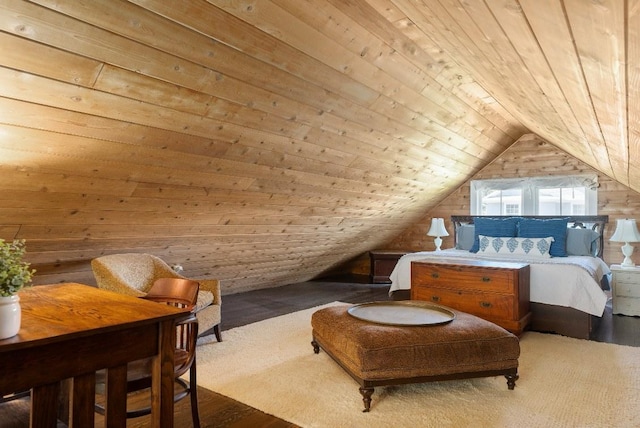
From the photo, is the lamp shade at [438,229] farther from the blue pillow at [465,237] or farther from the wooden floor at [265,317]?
the wooden floor at [265,317]

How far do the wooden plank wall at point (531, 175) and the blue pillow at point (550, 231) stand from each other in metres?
1.09

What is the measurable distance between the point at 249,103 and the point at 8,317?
1.82 m

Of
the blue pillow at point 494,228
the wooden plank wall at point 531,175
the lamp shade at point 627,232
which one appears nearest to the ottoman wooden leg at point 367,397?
the blue pillow at point 494,228

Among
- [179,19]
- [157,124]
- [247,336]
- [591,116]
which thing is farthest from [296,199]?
[591,116]

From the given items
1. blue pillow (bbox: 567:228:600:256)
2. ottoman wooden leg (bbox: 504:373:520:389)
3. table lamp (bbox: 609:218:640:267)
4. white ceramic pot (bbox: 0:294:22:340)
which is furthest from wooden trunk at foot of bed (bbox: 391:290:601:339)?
white ceramic pot (bbox: 0:294:22:340)

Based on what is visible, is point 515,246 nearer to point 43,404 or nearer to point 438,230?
point 438,230

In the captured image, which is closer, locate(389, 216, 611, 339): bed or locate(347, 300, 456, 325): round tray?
locate(347, 300, 456, 325): round tray

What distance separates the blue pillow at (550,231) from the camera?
456 cm

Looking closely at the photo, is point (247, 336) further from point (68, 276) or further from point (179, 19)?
point (179, 19)

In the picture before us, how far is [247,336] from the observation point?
3605mm

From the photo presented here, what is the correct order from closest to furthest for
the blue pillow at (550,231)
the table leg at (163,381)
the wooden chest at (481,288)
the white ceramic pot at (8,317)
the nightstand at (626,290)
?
A: the white ceramic pot at (8,317) → the table leg at (163,381) → the wooden chest at (481,288) → the nightstand at (626,290) → the blue pillow at (550,231)

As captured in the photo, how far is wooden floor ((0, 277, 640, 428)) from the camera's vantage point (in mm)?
2143

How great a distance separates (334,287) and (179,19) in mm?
4755

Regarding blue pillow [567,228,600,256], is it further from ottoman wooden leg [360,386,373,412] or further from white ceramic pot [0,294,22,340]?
white ceramic pot [0,294,22,340]
